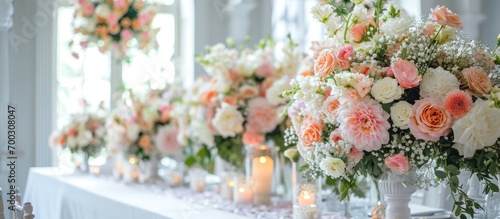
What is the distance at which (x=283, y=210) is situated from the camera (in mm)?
3209

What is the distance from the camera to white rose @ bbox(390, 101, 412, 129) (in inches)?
83.0

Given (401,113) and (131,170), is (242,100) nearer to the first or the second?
(131,170)

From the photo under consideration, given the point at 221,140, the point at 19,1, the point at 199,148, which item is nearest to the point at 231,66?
the point at 221,140

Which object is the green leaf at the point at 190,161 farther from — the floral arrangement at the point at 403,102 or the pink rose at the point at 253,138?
the floral arrangement at the point at 403,102

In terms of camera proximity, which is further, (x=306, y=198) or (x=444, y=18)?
(x=306, y=198)

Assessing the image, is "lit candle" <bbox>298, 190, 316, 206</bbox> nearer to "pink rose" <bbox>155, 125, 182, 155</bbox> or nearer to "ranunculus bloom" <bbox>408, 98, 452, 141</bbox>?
"ranunculus bloom" <bbox>408, 98, 452, 141</bbox>

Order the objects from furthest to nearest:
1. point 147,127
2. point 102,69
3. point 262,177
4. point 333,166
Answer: point 102,69
point 147,127
point 262,177
point 333,166

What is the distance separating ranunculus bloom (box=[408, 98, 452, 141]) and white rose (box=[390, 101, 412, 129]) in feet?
0.04

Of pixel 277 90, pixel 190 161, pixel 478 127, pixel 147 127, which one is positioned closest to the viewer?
pixel 478 127

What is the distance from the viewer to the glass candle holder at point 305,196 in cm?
272

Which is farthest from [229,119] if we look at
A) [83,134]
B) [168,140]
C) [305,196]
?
[83,134]

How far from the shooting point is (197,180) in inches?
155

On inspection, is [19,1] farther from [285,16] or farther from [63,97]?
[285,16]

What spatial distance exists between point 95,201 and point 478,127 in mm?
2150
